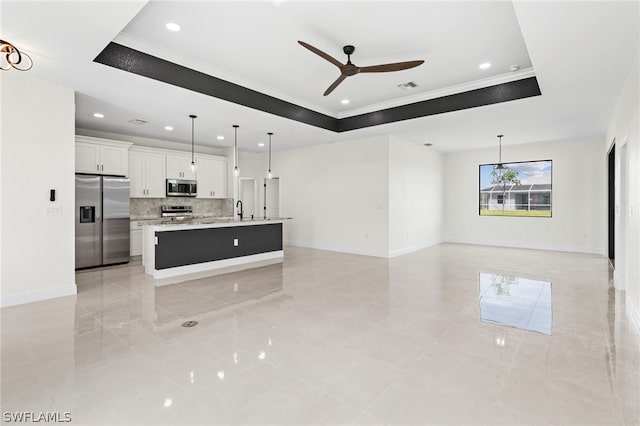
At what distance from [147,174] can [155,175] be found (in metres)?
0.18

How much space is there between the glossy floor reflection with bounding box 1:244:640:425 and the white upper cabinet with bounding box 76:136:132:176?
8.88ft

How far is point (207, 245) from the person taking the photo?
6059 millimetres

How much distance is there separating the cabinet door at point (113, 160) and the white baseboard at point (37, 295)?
2.88 m

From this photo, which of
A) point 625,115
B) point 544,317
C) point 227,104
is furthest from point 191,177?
point 625,115

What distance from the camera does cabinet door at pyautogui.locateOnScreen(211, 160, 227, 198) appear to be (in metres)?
8.75

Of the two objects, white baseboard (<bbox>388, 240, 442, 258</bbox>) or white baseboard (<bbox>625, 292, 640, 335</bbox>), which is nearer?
white baseboard (<bbox>625, 292, 640, 335</bbox>)

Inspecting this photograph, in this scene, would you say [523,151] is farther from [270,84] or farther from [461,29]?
[270,84]

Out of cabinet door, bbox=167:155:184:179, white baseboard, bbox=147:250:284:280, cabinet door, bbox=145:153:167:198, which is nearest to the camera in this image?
white baseboard, bbox=147:250:284:280

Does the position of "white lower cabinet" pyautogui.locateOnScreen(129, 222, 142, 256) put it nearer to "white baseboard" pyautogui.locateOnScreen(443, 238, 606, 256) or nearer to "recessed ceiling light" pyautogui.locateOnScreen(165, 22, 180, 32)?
"recessed ceiling light" pyautogui.locateOnScreen(165, 22, 180, 32)

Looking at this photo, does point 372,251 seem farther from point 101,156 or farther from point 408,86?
point 101,156

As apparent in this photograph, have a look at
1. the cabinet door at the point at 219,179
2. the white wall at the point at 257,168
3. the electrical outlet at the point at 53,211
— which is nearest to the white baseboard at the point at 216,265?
the electrical outlet at the point at 53,211

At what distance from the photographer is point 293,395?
2.12 metres

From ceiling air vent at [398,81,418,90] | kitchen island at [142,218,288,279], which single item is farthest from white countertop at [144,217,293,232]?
ceiling air vent at [398,81,418,90]

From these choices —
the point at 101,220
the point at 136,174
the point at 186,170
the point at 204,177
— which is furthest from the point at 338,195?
the point at 101,220
